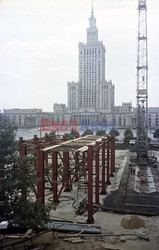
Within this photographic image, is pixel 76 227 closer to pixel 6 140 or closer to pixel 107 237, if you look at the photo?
pixel 107 237

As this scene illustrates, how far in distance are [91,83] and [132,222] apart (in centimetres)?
11506

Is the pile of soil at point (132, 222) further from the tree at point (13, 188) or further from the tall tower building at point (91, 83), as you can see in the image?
the tall tower building at point (91, 83)

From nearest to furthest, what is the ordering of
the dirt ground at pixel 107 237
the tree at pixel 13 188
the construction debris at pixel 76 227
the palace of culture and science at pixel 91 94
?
1. the tree at pixel 13 188
2. the dirt ground at pixel 107 237
3. the construction debris at pixel 76 227
4. the palace of culture and science at pixel 91 94

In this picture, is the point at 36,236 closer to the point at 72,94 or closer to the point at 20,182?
the point at 20,182

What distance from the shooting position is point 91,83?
123 metres

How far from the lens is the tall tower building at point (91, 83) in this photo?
12050 centimetres

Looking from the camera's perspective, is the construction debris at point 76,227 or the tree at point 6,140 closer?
the tree at point 6,140

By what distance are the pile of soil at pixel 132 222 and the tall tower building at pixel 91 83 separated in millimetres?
106222

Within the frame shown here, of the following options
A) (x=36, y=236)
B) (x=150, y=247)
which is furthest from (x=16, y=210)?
(x=150, y=247)

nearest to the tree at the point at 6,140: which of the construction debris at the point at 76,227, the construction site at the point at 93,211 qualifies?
the construction site at the point at 93,211

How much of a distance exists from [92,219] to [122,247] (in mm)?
3121

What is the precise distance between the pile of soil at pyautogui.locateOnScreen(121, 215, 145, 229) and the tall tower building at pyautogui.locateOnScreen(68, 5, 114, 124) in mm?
106222

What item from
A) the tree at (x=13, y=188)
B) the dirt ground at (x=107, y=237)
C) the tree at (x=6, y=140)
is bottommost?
the dirt ground at (x=107, y=237)

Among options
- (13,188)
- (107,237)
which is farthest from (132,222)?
(13,188)
